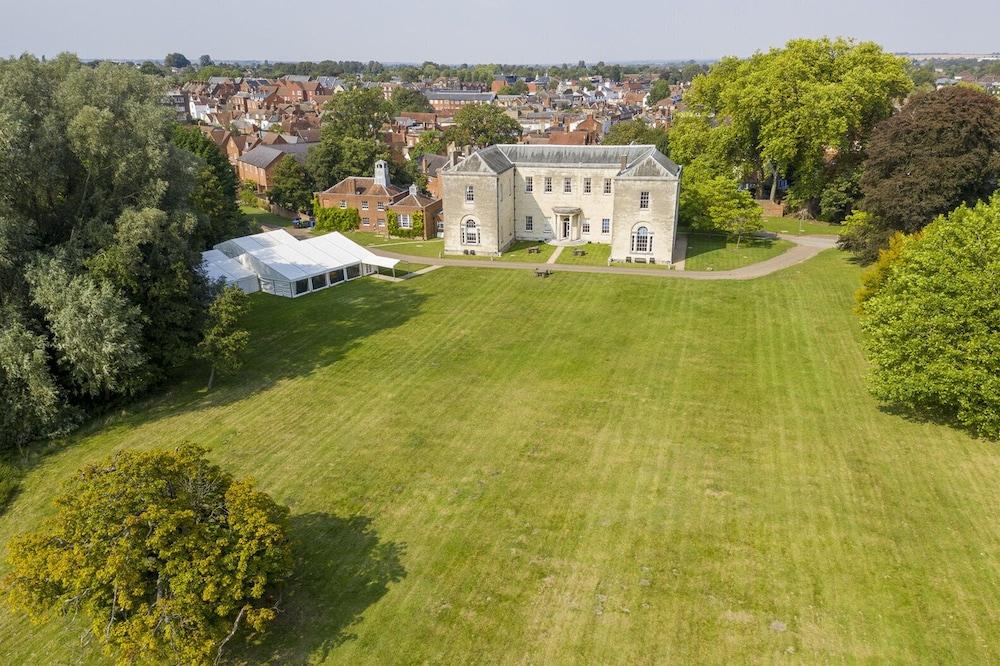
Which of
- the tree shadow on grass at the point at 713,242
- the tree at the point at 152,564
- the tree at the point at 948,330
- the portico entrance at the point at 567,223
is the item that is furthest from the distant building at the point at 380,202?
the tree at the point at 152,564

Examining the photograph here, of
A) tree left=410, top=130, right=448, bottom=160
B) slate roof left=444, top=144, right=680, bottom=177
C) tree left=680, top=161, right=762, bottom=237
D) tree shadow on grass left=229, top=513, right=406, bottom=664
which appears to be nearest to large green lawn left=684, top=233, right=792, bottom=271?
tree left=680, top=161, right=762, bottom=237

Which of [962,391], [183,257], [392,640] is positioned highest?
[183,257]

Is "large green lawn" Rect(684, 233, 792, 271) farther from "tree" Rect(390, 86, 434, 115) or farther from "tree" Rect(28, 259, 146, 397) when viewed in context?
"tree" Rect(390, 86, 434, 115)

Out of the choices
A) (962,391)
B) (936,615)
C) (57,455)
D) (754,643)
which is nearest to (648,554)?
(754,643)

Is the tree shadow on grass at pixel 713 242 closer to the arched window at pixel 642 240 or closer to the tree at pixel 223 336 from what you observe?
the arched window at pixel 642 240

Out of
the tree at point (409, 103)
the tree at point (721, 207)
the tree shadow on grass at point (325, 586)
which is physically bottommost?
the tree shadow on grass at point (325, 586)

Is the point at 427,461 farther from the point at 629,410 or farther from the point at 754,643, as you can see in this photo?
the point at 754,643

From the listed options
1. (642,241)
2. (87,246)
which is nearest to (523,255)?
(642,241)
